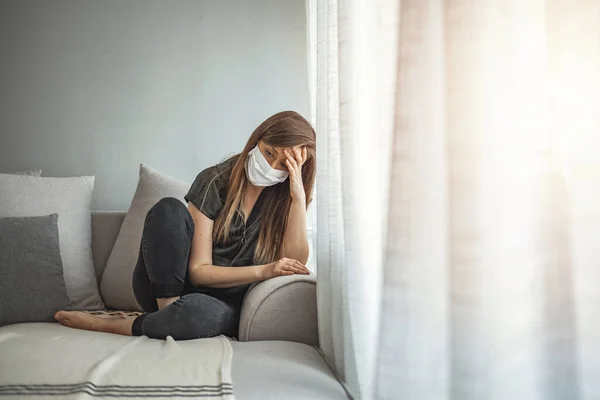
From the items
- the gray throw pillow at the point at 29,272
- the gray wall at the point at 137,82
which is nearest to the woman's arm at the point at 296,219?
the gray throw pillow at the point at 29,272

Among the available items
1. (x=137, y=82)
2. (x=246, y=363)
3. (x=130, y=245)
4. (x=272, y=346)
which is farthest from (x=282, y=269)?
(x=137, y=82)

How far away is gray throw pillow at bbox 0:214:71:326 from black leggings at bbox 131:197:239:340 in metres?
0.30

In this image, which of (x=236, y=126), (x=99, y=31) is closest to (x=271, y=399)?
(x=236, y=126)

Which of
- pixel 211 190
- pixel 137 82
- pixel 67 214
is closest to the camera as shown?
pixel 211 190

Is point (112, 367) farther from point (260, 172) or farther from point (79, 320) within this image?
point (260, 172)

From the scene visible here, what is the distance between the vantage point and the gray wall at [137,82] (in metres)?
2.39

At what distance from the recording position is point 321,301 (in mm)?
1238

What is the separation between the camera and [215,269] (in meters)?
1.50

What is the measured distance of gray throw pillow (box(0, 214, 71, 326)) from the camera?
1.53 meters

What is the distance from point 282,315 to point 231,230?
374mm

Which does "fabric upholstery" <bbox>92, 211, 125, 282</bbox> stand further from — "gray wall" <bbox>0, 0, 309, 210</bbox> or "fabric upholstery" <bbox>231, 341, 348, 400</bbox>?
"fabric upholstery" <bbox>231, 341, 348, 400</bbox>

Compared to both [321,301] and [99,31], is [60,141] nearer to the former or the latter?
[99,31]

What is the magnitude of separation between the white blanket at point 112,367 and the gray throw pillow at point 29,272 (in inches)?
10.8

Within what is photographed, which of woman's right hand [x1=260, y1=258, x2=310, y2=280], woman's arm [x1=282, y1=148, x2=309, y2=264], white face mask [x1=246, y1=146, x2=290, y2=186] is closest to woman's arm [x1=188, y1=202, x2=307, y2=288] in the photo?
woman's right hand [x1=260, y1=258, x2=310, y2=280]
